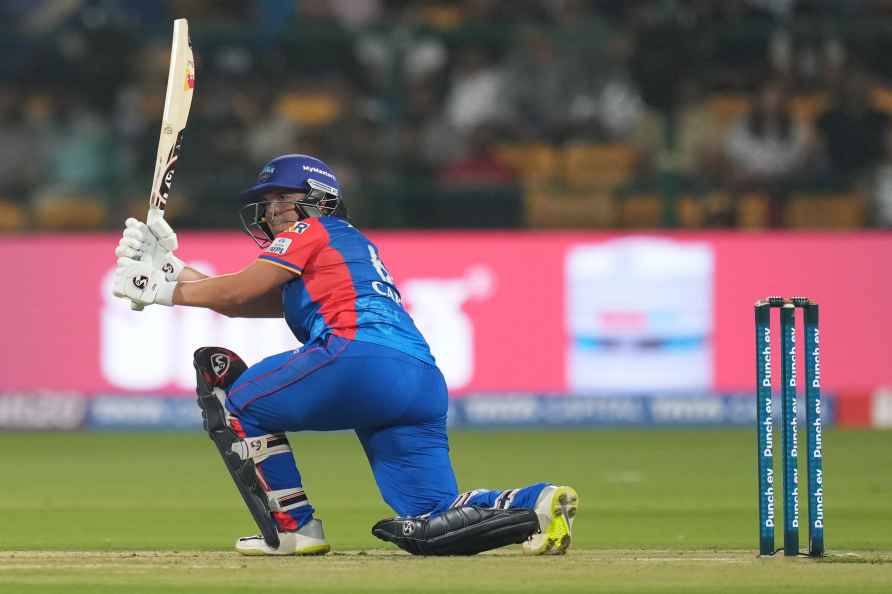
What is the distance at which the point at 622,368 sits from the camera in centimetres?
1459

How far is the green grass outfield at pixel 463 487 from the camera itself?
6328 mm

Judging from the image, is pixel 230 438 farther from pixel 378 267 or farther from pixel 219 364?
pixel 378 267

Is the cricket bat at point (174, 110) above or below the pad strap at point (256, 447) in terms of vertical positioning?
above

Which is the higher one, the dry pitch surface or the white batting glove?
the white batting glove

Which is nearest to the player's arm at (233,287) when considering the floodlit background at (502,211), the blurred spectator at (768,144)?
the floodlit background at (502,211)

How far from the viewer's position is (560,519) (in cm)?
689

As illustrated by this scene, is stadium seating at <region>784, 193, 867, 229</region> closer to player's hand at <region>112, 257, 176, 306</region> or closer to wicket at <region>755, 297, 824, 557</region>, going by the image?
wicket at <region>755, 297, 824, 557</region>

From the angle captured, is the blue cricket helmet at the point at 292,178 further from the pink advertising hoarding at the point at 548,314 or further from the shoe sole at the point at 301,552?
the pink advertising hoarding at the point at 548,314

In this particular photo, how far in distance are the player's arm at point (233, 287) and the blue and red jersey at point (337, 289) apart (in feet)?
0.15

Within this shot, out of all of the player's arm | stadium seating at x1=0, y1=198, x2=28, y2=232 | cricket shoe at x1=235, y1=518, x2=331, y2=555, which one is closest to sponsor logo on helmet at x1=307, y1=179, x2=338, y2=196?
the player's arm

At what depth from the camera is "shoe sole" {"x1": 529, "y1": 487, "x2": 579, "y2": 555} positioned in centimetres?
682

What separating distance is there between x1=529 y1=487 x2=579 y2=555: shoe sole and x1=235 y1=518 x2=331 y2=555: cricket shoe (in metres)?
0.90

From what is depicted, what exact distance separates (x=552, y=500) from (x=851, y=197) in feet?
29.8

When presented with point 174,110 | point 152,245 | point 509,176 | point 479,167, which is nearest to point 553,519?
point 152,245
